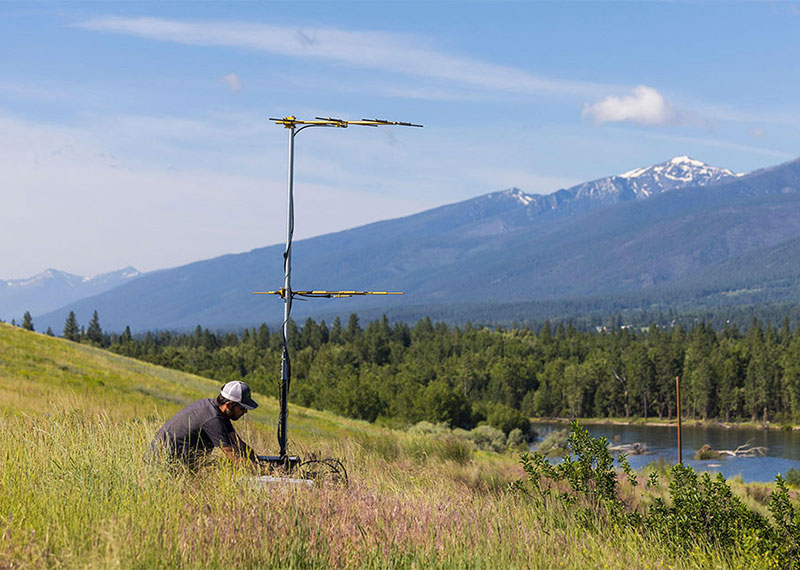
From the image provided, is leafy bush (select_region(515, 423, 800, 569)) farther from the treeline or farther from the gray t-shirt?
the treeline

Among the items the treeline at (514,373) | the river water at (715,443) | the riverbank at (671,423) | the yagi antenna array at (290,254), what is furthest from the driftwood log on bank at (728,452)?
the yagi antenna array at (290,254)

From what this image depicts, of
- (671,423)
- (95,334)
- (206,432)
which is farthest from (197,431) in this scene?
(95,334)

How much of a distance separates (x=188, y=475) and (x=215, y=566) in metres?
1.91

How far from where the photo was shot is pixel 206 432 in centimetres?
834

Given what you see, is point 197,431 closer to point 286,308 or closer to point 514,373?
point 286,308

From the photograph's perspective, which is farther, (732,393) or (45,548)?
(732,393)

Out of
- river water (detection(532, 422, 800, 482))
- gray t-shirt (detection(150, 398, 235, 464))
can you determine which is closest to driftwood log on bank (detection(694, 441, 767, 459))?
river water (detection(532, 422, 800, 482))

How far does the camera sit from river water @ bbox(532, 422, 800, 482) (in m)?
67.4

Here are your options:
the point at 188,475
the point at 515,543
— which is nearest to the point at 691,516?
the point at 515,543

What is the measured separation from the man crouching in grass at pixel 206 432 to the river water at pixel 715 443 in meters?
50.6

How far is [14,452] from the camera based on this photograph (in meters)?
7.49

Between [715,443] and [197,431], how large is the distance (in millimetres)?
90656

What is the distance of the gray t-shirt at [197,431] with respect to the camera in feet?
26.7

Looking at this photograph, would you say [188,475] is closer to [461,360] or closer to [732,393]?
[732,393]
